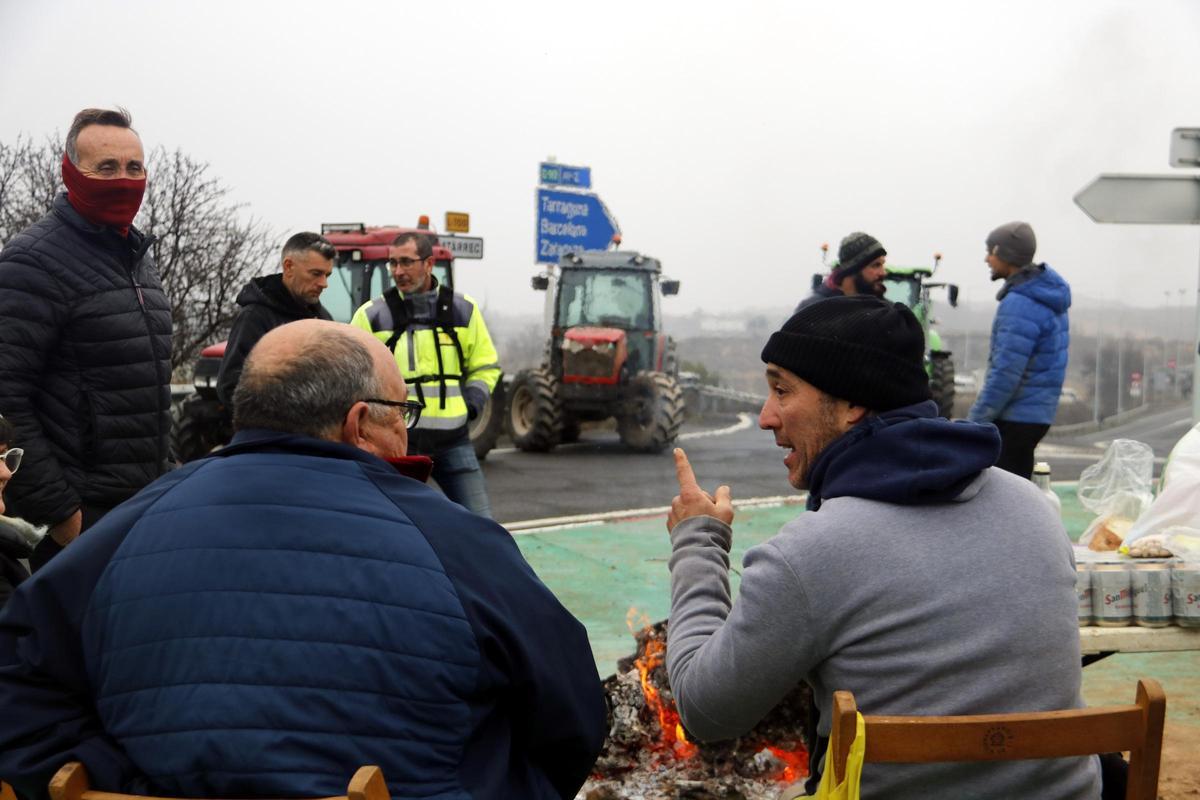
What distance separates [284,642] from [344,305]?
12665 mm

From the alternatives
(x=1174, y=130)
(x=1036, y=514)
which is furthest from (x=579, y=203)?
(x=1036, y=514)

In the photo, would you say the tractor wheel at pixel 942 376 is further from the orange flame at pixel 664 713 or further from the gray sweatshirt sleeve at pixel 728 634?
the gray sweatshirt sleeve at pixel 728 634

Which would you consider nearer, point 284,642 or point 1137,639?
point 284,642

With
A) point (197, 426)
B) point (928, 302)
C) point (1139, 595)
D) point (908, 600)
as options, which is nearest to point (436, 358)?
point (1139, 595)

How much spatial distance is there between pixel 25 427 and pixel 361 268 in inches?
412

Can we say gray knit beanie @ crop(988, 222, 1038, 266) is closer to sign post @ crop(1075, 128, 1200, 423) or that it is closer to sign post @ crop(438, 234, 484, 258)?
sign post @ crop(1075, 128, 1200, 423)

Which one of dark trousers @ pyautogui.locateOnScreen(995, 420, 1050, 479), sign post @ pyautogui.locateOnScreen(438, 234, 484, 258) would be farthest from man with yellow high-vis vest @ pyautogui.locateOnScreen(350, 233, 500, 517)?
sign post @ pyautogui.locateOnScreen(438, 234, 484, 258)

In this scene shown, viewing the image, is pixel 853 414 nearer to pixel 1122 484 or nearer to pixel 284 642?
pixel 284 642

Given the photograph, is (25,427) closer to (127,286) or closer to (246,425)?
(127,286)

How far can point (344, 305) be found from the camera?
1406 centimetres

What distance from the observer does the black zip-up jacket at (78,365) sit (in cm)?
368

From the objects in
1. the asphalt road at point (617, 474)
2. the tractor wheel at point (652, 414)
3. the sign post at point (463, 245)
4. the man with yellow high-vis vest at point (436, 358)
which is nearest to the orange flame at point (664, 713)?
the man with yellow high-vis vest at point (436, 358)

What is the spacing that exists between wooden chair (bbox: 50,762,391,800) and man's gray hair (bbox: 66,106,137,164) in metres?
2.76

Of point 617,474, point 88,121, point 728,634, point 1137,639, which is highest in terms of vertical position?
point 88,121
